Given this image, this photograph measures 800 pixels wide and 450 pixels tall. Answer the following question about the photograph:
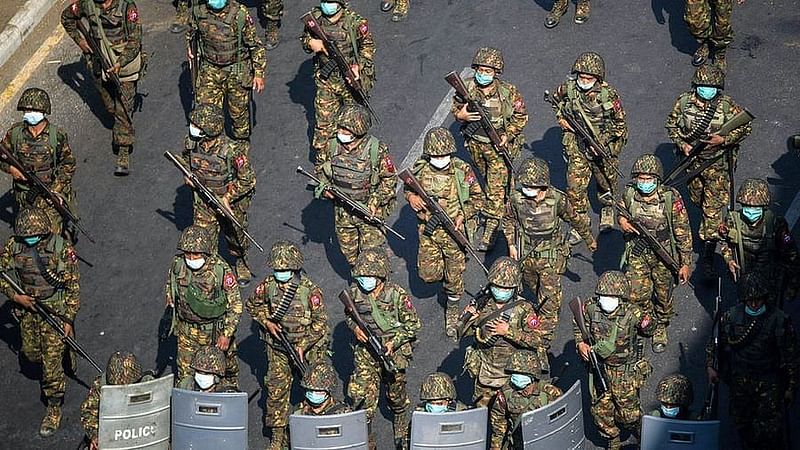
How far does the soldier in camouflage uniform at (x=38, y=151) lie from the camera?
65.7ft

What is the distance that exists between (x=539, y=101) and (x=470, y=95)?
2540 millimetres

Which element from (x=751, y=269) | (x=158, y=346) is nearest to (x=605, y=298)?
(x=751, y=269)

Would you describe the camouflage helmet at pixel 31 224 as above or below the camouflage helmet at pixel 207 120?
below

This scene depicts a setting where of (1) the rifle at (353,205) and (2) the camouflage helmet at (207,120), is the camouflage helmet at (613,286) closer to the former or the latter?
(1) the rifle at (353,205)

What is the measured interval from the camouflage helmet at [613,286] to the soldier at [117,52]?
7.78 meters

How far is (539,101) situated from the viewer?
22.3 m

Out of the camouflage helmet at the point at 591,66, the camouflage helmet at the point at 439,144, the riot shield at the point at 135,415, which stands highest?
the camouflage helmet at the point at 591,66

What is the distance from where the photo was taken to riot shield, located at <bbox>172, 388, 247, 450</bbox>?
16281 mm

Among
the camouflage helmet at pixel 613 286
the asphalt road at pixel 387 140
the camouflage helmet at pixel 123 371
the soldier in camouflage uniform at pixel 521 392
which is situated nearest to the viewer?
the soldier in camouflage uniform at pixel 521 392

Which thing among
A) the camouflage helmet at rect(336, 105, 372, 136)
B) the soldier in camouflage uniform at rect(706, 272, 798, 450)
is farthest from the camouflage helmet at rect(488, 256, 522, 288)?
the camouflage helmet at rect(336, 105, 372, 136)

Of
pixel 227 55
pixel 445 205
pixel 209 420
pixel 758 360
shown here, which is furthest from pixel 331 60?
pixel 758 360

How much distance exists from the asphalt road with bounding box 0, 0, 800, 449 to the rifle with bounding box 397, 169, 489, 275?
118 cm

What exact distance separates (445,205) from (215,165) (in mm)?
2814

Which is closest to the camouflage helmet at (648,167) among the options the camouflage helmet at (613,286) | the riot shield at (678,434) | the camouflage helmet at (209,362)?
the camouflage helmet at (613,286)
